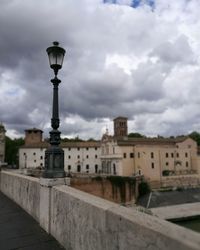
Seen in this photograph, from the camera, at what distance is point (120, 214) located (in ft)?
9.16

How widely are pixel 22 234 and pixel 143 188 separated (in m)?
39.3

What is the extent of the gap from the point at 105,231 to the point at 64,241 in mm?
1569

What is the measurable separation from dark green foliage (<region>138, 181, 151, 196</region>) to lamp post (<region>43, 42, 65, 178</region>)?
1499 inches

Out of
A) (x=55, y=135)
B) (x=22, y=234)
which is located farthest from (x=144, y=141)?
(x=22, y=234)

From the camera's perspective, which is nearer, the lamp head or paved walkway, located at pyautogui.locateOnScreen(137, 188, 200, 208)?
the lamp head

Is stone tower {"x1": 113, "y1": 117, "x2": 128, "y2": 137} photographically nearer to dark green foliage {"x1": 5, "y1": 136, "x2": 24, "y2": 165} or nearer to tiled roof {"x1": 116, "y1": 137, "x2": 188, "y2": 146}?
tiled roof {"x1": 116, "y1": 137, "x2": 188, "y2": 146}

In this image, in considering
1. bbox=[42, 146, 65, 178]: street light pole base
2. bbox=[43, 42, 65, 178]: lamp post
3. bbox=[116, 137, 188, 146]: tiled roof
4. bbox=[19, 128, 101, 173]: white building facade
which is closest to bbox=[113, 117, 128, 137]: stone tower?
bbox=[116, 137, 188, 146]: tiled roof

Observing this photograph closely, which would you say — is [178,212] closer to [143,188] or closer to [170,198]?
[170,198]

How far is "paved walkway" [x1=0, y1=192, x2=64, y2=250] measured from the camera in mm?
4465

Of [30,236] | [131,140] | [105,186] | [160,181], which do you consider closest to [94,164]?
[131,140]

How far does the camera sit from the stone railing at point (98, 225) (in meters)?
2.16

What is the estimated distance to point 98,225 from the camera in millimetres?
3238

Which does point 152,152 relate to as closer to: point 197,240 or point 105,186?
point 105,186

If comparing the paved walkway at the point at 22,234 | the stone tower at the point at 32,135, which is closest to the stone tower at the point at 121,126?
the stone tower at the point at 32,135
